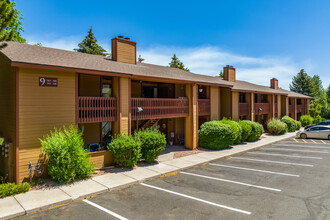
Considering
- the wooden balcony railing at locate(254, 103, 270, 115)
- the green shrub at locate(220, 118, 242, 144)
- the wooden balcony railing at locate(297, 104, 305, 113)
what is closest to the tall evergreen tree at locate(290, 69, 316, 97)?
the wooden balcony railing at locate(297, 104, 305, 113)

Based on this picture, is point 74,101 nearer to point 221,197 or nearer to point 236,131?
point 221,197

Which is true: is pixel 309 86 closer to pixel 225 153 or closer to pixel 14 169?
pixel 225 153

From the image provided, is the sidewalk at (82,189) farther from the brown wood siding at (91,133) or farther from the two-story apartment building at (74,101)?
the brown wood siding at (91,133)

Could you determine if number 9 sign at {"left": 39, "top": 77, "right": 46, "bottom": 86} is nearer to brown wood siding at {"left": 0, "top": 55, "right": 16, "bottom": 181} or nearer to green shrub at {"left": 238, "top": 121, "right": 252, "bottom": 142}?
brown wood siding at {"left": 0, "top": 55, "right": 16, "bottom": 181}

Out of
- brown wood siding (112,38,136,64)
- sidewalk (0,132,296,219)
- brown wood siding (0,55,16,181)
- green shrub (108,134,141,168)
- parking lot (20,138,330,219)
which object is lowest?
parking lot (20,138,330,219)

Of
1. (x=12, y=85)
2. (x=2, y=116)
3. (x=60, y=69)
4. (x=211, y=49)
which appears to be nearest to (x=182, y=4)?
(x=211, y=49)

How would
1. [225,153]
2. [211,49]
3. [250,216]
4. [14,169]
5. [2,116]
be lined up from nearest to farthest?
[250,216] → [14,169] → [2,116] → [225,153] → [211,49]

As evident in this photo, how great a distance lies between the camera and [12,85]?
10.4 meters

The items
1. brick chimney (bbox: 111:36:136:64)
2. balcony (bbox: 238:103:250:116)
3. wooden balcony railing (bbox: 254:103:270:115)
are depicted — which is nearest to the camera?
brick chimney (bbox: 111:36:136:64)

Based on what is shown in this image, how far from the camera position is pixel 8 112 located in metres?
10.7

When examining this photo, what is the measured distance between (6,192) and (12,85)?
5.00 m

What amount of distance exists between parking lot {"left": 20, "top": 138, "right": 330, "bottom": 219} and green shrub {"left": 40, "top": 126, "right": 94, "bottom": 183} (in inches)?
88.1

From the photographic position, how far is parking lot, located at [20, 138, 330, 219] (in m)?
7.18

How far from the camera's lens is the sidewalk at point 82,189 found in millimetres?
7679
